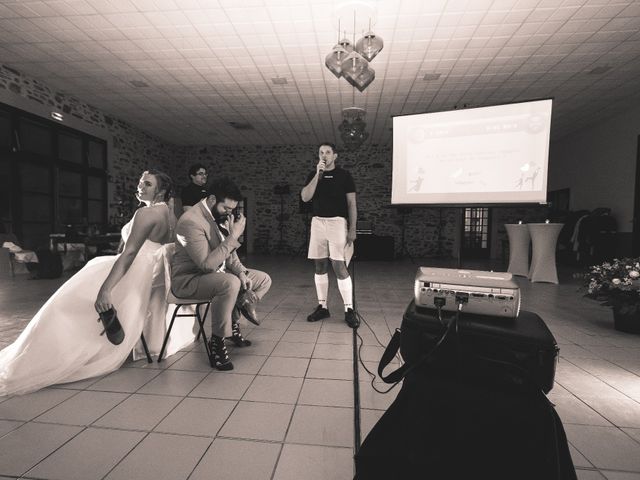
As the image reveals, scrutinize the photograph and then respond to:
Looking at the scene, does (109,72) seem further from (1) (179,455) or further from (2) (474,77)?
(1) (179,455)

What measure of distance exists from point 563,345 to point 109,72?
6933 millimetres

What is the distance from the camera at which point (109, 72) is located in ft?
18.7

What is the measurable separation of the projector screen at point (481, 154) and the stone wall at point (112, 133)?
6.50 m

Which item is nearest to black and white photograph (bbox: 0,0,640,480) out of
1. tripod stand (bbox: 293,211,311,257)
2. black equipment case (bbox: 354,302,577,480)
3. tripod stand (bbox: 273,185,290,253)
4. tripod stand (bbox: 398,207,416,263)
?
black equipment case (bbox: 354,302,577,480)

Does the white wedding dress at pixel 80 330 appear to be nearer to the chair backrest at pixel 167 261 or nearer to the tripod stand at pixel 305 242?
the chair backrest at pixel 167 261

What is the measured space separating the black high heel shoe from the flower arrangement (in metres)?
3.64

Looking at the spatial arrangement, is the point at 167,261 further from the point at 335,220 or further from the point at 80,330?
the point at 335,220

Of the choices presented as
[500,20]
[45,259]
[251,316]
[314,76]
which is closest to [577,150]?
[500,20]

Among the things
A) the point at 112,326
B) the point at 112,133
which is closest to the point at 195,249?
the point at 112,326

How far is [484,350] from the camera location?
3.73 feet

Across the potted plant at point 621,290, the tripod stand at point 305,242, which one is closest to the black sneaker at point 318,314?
the potted plant at point 621,290

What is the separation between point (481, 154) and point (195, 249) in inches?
66.4

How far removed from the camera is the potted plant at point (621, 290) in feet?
9.43

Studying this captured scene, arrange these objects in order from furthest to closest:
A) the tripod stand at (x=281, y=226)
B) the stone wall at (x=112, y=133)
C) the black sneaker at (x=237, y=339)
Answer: the tripod stand at (x=281, y=226)
the stone wall at (x=112, y=133)
the black sneaker at (x=237, y=339)
